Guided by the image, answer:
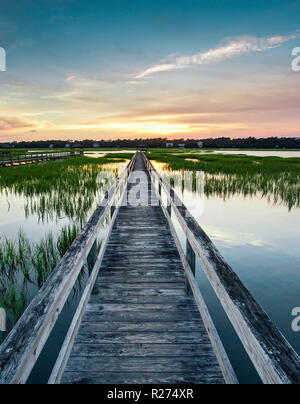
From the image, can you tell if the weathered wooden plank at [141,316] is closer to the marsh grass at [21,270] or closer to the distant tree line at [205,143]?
the marsh grass at [21,270]

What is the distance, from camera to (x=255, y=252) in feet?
20.8

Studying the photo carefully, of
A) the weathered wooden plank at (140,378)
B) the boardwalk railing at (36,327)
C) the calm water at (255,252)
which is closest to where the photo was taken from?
the boardwalk railing at (36,327)

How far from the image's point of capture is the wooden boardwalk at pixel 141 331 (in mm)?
2105

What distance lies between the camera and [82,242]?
2.57 m

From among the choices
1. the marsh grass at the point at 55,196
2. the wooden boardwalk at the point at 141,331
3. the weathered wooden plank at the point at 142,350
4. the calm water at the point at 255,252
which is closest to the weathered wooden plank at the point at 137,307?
the wooden boardwalk at the point at 141,331

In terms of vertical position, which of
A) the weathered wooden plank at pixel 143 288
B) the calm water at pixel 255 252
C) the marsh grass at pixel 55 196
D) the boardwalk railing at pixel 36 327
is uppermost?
the boardwalk railing at pixel 36 327

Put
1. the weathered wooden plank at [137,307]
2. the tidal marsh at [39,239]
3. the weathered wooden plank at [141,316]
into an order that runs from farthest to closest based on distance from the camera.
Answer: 1. the tidal marsh at [39,239]
2. the weathered wooden plank at [137,307]
3. the weathered wooden plank at [141,316]

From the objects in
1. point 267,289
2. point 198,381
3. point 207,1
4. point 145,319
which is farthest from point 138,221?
point 207,1

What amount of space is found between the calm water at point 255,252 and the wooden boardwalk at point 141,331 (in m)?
0.76

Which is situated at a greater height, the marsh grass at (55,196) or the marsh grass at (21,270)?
the marsh grass at (55,196)

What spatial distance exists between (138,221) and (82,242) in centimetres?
435

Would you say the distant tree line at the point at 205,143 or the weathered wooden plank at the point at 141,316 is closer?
the weathered wooden plank at the point at 141,316
